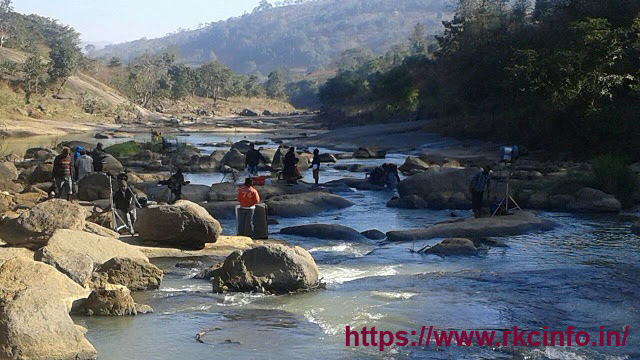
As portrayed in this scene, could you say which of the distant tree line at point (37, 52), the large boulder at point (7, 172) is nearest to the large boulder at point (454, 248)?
the large boulder at point (7, 172)

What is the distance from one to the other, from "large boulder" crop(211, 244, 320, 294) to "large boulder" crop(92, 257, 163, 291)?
910mm

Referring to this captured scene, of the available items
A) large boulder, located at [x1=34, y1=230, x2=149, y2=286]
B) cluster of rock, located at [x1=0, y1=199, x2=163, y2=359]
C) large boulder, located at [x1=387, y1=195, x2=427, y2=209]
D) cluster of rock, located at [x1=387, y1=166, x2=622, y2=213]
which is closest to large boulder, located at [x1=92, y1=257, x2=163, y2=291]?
cluster of rock, located at [x1=0, y1=199, x2=163, y2=359]

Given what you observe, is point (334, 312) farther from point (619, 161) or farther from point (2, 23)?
point (2, 23)

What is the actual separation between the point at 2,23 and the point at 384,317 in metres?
109

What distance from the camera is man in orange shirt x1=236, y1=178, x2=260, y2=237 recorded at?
16.6m

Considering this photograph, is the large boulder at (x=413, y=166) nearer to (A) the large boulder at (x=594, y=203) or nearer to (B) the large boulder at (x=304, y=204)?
(B) the large boulder at (x=304, y=204)

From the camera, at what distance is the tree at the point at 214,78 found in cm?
12350

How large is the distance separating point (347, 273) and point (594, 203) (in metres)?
11.0

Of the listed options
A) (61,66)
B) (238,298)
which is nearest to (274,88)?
(61,66)

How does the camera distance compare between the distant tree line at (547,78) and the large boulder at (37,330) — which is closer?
the large boulder at (37,330)

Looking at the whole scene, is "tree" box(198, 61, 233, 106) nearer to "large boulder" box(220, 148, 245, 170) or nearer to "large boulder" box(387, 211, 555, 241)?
"large boulder" box(220, 148, 245, 170)

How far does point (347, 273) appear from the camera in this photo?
47.1 feet

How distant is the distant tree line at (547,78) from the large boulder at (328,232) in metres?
16.9

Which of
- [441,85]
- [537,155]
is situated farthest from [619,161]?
[441,85]
